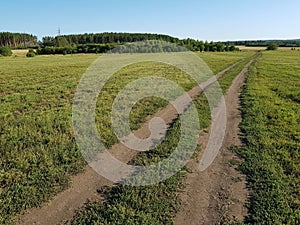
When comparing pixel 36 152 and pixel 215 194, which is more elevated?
pixel 36 152

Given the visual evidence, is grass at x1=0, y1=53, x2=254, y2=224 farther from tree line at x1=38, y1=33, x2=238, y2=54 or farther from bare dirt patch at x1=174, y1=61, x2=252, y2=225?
tree line at x1=38, y1=33, x2=238, y2=54

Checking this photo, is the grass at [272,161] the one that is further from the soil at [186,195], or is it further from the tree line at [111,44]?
the tree line at [111,44]

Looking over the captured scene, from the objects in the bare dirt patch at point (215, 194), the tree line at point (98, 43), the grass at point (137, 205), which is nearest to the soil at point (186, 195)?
the bare dirt patch at point (215, 194)

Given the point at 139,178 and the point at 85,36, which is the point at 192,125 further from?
the point at 85,36

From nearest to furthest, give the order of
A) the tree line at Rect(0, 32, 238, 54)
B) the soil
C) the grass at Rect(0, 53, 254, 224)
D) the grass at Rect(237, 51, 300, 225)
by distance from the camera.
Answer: the soil → the grass at Rect(237, 51, 300, 225) → the grass at Rect(0, 53, 254, 224) → the tree line at Rect(0, 32, 238, 54)

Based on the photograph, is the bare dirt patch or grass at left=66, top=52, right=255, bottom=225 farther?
the bare dirt patch

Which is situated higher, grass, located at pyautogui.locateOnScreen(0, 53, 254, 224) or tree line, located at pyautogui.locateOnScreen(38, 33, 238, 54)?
tree line, located at pyautogui.locateOnScreen(38, 33, 238, 54)

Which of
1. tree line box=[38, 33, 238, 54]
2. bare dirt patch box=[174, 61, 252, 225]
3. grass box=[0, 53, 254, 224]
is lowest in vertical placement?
bare dirt patch box=[174, 61, 252, 225]

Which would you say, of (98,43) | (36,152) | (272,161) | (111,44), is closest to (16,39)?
(98,43)

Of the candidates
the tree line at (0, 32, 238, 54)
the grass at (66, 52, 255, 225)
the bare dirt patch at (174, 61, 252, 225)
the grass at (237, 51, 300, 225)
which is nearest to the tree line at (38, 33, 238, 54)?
the tree line at (0, 32, 238, 54)

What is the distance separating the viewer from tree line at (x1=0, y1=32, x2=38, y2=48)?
142000 millimetres

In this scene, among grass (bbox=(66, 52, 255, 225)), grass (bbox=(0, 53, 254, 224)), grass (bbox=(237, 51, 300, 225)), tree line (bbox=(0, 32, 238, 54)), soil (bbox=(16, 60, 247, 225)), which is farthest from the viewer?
tree line (bbox=(0, 32, 238, 54))

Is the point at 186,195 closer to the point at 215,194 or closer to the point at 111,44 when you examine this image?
the point at 215,194

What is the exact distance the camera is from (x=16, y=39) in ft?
490
